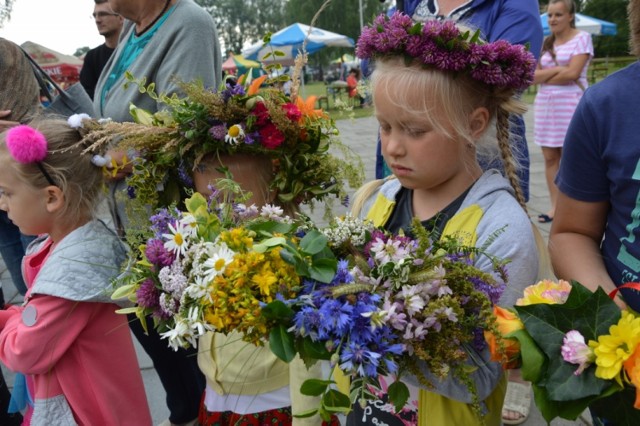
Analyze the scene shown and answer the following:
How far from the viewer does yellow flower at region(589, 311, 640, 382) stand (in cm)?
93

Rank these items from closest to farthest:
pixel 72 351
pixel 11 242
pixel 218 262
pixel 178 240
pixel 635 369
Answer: pixel 635 369 → pixel 218 262 → pixel 178 240 → pixel 72 351 → pixel 11 242

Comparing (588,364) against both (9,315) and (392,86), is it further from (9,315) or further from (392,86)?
(9,315)

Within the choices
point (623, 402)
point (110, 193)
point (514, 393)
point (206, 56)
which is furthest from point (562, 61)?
point (623, 402)

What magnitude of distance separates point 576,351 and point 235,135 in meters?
1.27

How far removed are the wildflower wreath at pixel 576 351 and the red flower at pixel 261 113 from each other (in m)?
1.13

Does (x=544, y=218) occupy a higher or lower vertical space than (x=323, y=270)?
lower

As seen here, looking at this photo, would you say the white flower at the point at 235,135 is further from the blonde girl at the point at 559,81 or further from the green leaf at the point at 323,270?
the blonde girl at the point at 559,81

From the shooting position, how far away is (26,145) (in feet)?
6.35

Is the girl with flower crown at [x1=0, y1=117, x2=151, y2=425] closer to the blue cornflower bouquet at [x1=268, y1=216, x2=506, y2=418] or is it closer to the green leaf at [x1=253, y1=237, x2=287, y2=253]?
the green leaf at [x1=253, y1=237, x2=287, y2=253]

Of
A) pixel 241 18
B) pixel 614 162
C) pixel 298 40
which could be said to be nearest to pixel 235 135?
pixel 614 162

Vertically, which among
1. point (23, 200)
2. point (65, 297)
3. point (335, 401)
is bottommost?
point (65, 297)

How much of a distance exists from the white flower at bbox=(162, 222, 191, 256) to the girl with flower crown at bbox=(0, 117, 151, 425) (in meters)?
0.76

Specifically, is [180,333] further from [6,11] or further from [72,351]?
[6,11]

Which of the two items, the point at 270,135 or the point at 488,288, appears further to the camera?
the point at 270,135
